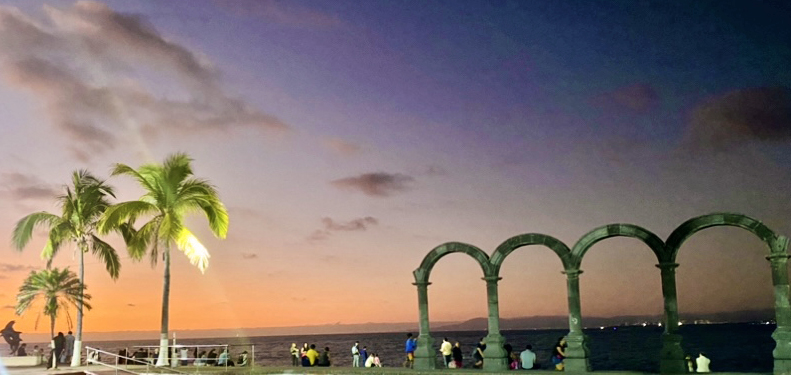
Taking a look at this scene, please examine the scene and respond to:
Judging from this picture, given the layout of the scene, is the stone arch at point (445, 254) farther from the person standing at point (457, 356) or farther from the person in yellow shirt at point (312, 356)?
the person in yellow shirt at point (312, 356)

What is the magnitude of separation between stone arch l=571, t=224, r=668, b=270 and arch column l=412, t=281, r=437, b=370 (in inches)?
231

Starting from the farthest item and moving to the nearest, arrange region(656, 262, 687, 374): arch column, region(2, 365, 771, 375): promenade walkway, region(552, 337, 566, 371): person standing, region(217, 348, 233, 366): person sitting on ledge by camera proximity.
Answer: region(217, 348, 233, 366): person sitting on ledge → region(552, 337, 566, 371): person standing → region(2, 365, 771, 375): promenade walkway → region(656, 262, 687, 374): arch column

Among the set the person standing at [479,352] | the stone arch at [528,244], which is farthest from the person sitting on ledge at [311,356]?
the stone arch at [528,244]

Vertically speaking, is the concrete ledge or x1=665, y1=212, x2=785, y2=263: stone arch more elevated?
x1=665, y1=212, x2=785, y2=263: stone arch

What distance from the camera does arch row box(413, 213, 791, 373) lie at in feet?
68.7

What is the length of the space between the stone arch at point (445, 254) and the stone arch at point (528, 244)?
300 mm

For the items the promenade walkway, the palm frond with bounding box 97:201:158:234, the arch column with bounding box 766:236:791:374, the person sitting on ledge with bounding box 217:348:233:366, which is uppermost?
the palm frond with bounding box 97:201:158:234

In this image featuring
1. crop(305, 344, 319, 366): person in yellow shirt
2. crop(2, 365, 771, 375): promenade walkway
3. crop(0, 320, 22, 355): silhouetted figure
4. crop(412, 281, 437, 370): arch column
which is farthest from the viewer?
crop(0, 320, 22, 355): silhouetted figure

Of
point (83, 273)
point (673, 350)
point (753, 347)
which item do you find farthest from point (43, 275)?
point (753, 347)

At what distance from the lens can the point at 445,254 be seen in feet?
87.6

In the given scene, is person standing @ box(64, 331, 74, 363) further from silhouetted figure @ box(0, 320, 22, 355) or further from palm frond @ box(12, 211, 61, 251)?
silhouetted figure @ box(0, 320, 22, 355)

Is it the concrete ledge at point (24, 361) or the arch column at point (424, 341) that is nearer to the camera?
the arch column at point (424, 341)

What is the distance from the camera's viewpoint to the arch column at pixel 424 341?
26.6 m

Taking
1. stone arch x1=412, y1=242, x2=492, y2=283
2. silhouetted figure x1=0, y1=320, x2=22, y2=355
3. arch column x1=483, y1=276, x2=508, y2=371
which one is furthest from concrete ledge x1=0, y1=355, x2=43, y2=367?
silhouetted figure x1=0, y1=320, x2=22, y2=355
